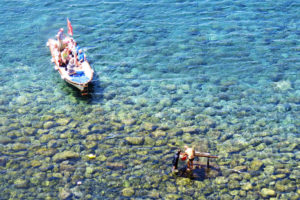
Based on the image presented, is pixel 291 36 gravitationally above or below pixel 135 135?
above

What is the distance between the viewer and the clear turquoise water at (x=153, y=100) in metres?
25.6

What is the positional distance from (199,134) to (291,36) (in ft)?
54.6

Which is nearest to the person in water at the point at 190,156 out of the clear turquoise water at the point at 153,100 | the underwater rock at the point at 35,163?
the clear turquoise water at the point at 153,100

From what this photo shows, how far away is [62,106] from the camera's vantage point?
31875 millimetres

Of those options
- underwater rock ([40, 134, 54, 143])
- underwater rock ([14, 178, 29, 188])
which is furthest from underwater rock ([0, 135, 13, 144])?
underwater rock ([14, 178, 29, 188])

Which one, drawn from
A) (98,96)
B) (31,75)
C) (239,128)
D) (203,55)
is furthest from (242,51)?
(31,75)

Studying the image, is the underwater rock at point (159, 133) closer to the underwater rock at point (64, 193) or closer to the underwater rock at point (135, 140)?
the underwater rock at point (135, 140)

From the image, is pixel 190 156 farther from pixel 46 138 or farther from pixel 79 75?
pixel 79 75

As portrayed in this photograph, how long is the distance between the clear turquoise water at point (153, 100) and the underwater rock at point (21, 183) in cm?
14

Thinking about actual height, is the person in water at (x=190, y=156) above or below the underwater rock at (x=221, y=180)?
above

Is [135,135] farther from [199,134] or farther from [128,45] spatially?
[128,45]

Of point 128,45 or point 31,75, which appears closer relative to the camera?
point 31,75

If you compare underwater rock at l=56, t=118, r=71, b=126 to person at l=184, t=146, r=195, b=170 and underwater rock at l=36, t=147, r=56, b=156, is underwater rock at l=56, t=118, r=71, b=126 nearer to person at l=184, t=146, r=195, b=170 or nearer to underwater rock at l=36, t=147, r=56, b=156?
underwater rock at l=36, t=147, r=56, b=156

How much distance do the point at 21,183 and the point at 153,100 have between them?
11.9 m
